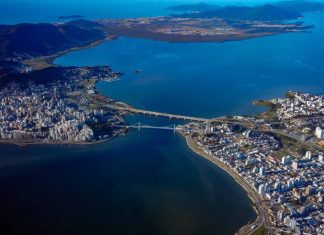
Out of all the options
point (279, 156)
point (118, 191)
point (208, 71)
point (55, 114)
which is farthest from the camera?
point (208, 71)

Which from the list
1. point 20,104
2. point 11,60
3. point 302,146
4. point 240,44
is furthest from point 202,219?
point 240,44

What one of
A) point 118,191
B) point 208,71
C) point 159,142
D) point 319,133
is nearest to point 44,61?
point 208,71

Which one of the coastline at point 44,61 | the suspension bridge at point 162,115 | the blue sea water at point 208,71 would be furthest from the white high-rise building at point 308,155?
the coastline at point 44,61

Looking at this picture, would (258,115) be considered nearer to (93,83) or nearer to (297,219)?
(297,219)

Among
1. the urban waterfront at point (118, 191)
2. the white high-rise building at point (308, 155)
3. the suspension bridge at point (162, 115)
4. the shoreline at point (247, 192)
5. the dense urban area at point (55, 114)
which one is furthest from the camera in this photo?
the suspension bridge at point (162, 115)

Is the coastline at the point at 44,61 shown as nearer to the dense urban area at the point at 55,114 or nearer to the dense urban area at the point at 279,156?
the dense urban area at the point at 55,114

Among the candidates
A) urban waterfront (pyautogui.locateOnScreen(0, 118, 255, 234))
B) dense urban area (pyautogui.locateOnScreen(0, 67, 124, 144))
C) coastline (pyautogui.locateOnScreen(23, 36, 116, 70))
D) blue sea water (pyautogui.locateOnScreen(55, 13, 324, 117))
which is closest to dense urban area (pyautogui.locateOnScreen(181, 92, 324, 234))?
urban waterfront (pyautogui.locateOnScreen(0, 118, 255, 234))

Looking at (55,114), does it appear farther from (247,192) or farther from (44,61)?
(44,61)

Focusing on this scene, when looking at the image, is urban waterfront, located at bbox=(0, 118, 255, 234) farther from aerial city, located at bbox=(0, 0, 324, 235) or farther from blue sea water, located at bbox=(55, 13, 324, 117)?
blue sea water, located at bbox=(55, 13, 324, 117)
